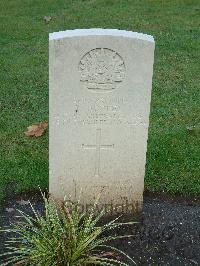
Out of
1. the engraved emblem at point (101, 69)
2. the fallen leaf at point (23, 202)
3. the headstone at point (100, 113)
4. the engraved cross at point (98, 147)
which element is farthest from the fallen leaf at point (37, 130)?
the engraved emblem at point (101, 69)

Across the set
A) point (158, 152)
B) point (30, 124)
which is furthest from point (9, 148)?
point (158, 152)

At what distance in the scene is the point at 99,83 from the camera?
14.8 ft

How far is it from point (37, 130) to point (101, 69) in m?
2.37

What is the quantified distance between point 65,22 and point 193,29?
236cm

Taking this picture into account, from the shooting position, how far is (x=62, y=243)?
13.9 ft

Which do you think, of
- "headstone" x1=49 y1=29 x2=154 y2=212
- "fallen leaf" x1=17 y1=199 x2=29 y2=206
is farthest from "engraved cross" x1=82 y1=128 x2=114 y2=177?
"fallen leaf" x1=17 y1=199 x2=29 y2=206

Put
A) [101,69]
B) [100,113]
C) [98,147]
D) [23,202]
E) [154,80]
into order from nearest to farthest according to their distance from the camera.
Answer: [101,69], [100,113], [98,147], [23,202], [154,80]

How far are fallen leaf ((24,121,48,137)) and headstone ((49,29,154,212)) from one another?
1.79 meters

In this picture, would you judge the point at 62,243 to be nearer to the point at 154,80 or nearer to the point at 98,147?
the point at 98,147

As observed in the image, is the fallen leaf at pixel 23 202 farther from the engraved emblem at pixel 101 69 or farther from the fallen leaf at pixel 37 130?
the engraved emblem at pixel 101 69

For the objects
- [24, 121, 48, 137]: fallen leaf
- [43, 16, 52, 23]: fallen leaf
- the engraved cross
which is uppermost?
[43, 16, 52, 23]: fallen leaf

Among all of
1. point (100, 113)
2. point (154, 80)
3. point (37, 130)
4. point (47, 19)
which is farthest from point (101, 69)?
point (47, 19)

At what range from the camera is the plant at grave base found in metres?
4.29

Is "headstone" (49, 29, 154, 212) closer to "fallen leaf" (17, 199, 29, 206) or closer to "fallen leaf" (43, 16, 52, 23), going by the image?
"fallen leaf" (17, 199, 29, 206)
